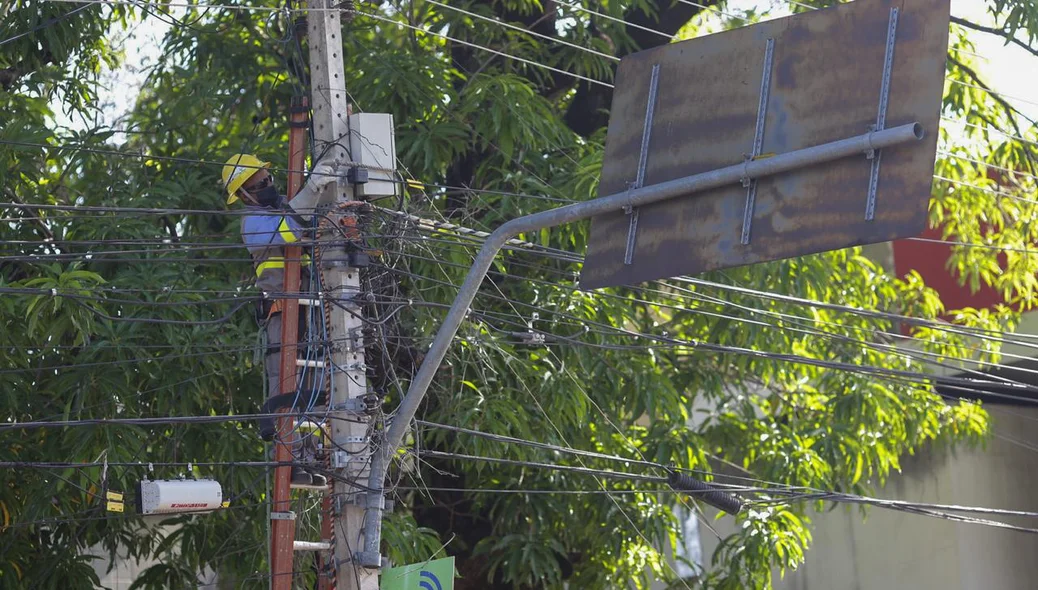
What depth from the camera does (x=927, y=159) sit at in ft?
22.6

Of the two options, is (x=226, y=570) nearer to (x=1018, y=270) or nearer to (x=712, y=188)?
(x=712, y=188)

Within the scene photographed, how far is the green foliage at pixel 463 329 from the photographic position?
10.6 meters

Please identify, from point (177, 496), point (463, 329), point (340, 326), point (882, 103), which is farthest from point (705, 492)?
point (882, 103)

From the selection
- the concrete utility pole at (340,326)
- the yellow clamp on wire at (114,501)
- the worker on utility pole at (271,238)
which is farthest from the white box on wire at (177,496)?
the concrete utility pole at (340,326)

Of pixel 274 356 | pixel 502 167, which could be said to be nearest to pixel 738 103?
pixel 274 356

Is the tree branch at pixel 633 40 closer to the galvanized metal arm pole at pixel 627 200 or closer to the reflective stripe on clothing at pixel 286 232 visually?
the reflective stripe on clothing at pixel 286 232

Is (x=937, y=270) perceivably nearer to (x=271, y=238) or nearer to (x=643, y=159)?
(x=643, y=159)

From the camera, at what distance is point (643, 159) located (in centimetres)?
795

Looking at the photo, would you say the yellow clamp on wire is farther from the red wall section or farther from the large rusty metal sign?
the red wall section

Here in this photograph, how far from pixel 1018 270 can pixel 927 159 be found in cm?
902

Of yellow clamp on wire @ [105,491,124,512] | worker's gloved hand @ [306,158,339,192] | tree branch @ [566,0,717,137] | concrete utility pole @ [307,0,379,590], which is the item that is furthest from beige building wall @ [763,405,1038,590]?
yellow clamp on wire @ [105,491,124,512]

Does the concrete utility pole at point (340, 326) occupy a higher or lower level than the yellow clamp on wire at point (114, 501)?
higher

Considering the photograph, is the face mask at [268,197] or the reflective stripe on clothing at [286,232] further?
the face mask at [268,197]

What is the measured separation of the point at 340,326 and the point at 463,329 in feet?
8.75
